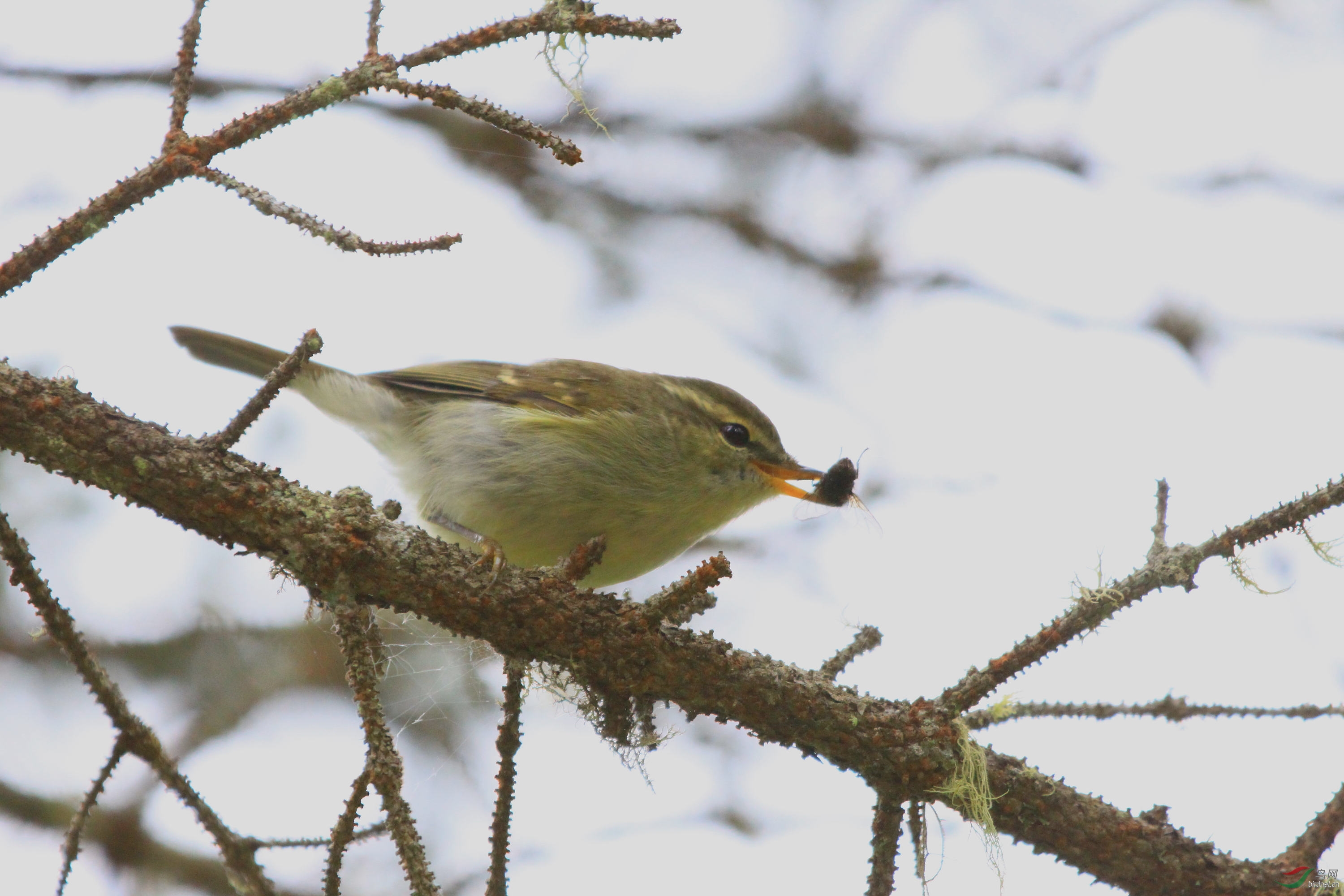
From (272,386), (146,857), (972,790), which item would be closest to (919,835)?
(972,790)

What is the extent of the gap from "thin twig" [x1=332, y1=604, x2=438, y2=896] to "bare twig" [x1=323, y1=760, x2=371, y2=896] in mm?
76

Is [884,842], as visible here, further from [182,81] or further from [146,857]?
[146,857]

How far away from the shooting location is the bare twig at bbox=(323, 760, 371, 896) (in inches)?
75.2

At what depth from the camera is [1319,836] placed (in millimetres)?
2305

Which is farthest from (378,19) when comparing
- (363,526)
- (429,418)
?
(429,418)

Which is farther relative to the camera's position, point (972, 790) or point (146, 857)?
point (146, 857)

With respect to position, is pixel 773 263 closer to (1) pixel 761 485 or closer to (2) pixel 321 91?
(1) pixel 761 485

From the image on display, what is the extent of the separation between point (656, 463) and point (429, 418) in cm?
93

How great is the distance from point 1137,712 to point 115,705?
92.6 inches

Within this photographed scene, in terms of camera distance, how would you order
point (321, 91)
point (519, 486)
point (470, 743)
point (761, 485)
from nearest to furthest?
point (321, 91)
point (519, 486)
point (761, 485)
point (470, 743)

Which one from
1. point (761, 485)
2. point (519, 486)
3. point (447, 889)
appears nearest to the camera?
point (519, 486)

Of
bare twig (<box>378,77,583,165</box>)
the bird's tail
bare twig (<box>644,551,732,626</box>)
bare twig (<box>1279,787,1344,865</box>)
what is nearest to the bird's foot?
bare twig (<box>644,551,732,626</box>)

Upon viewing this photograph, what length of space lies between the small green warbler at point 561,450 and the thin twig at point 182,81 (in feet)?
4.81

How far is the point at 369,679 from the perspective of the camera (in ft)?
6.47
